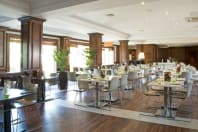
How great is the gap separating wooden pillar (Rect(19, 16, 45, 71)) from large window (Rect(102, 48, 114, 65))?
1216cm

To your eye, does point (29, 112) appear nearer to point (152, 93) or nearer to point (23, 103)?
point (23, 103)

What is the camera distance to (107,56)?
19406 millimetres

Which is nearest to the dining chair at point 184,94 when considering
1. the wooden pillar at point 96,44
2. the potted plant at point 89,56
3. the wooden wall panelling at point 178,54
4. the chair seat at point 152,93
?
the chair seat at point 152,93

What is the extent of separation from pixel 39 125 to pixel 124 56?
37.9 ft

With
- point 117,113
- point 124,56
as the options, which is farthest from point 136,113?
point 124,56

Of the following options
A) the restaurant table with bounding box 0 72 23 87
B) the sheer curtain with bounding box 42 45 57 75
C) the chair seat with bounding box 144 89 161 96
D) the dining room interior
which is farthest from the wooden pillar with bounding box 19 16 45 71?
the sheer curtain with bounding box 42 45 57 75

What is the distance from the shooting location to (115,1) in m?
4.99

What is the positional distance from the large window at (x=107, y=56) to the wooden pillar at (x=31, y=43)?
12161mm

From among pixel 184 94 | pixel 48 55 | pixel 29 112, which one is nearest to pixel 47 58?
pixel 48 55

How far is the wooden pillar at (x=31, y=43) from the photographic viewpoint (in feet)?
21.8

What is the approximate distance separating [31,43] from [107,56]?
13093mm

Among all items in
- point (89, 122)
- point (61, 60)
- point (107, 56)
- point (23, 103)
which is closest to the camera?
point (23, 103)

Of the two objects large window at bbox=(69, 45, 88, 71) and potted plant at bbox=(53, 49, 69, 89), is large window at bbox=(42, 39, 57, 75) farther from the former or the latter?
potted plant at bbox=(53, 49, 69, 89)

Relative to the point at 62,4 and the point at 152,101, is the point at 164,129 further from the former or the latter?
the point at 62,4
